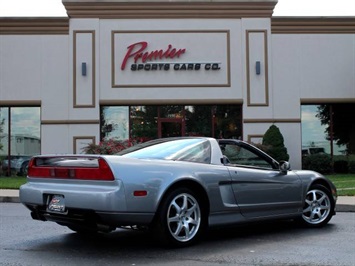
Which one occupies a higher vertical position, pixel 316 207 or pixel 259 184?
pixel 259 184

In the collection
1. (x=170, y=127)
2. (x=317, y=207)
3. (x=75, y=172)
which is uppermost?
(x=170, y=127)

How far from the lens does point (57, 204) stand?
213 inches

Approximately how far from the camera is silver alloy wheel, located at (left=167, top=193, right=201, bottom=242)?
5.49 meters

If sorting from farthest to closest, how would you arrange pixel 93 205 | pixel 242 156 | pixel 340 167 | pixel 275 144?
pixel 340 167 < pixel 275 144 < pixel 242 156 < pixel 93 205

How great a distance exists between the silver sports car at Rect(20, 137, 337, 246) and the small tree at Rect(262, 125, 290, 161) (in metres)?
12.0

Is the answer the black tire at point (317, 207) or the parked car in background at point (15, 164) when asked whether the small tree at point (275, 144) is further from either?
the black tire at point (317, 207)

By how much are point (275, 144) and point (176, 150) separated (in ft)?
44.0

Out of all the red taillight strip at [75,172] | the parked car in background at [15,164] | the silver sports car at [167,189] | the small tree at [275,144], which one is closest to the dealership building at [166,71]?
the parked car in background at [15,164]

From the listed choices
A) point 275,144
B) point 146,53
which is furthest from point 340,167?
point 146,53

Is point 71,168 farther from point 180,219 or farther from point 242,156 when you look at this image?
point 242,156

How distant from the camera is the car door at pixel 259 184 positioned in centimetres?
617

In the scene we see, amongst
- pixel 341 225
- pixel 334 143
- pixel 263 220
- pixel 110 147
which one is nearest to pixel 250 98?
pixel 334 143

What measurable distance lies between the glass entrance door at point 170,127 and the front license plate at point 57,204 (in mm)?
14451

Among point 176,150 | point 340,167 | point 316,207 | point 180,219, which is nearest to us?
point 180,219
